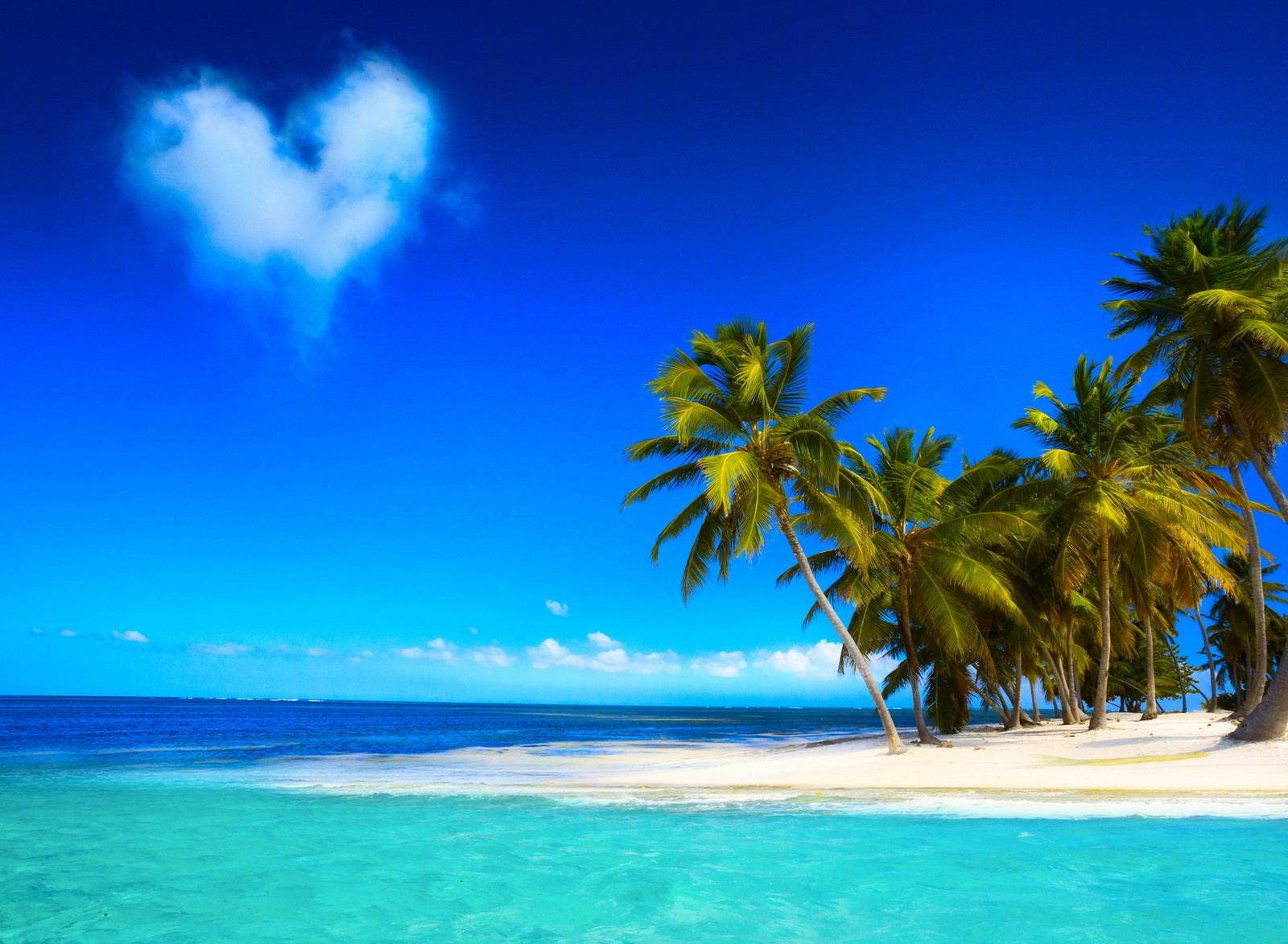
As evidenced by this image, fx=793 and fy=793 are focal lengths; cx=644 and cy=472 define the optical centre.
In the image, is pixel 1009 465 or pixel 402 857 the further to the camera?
pixel 1009 465

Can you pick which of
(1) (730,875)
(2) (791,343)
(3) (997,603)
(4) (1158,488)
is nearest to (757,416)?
(2) (791,343)

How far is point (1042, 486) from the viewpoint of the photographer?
2019 centimetres

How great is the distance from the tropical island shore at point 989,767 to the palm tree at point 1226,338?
2.06 m

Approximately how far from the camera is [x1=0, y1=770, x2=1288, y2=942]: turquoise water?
500 centimetres

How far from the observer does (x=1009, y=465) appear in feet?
66.4

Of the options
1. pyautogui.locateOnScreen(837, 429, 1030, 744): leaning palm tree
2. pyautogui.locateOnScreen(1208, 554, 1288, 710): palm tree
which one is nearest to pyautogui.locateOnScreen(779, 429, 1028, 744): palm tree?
pyautogui.locateOnScreen(837, 429, 1030, 744): leaning palm tree

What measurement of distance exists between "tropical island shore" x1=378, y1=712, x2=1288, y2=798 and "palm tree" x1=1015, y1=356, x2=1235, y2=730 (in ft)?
8.36

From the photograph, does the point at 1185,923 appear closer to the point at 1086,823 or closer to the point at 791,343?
the point at 1086,823

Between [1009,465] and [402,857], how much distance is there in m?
17.7

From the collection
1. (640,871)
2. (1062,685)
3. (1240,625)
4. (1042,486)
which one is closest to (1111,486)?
(1042,486)

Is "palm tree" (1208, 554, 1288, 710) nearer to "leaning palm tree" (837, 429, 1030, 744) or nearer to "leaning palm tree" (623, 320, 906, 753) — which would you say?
"leaning palm tree" (837, 429, 1030, 744)

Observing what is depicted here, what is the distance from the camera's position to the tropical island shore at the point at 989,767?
11281mm

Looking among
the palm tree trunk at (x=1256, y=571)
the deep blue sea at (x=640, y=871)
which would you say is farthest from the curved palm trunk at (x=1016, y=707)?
the deep blue sea at (x=640, y=871)

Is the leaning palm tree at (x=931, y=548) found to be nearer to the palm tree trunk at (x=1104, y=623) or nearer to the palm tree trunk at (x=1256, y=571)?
the palm tree trunk at (x=1104, y=623)
